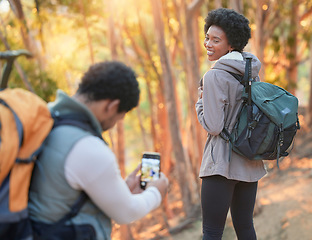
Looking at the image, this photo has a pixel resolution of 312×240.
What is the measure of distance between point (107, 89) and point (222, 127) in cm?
77

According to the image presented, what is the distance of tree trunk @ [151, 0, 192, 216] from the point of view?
5398mm

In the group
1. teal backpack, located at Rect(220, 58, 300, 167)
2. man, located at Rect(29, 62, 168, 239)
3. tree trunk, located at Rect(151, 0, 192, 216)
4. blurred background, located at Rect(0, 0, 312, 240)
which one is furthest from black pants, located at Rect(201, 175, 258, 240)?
tree trunk, located at Rect(151, 0, 192, 216)

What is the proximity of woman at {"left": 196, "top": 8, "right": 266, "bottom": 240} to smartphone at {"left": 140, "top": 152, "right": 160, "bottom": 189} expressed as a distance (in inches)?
15.8

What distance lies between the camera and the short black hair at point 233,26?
2051 mm

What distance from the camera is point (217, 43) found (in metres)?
2.10

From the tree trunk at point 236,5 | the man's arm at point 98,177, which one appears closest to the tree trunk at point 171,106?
the tree trunk at point 236,5

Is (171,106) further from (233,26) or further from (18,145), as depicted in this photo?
(18,145)

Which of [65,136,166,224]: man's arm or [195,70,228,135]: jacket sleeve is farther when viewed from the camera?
[195,70,228,135]: jacket sleeve

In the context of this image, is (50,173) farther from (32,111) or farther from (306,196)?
(306,196)

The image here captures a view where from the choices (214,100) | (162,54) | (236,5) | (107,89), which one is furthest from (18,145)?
(162,54)

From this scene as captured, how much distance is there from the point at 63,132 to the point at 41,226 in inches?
13.7

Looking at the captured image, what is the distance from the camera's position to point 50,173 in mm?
1307

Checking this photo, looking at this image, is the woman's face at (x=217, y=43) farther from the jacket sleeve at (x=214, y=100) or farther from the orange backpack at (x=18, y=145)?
the orange backpack at (x=18, y=145)

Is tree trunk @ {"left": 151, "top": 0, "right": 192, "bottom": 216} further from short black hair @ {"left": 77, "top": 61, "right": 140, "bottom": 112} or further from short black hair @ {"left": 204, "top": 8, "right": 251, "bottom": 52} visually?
short black hair @ {"left": 77, "top": 61, "right": 140, "bottom": 112}
